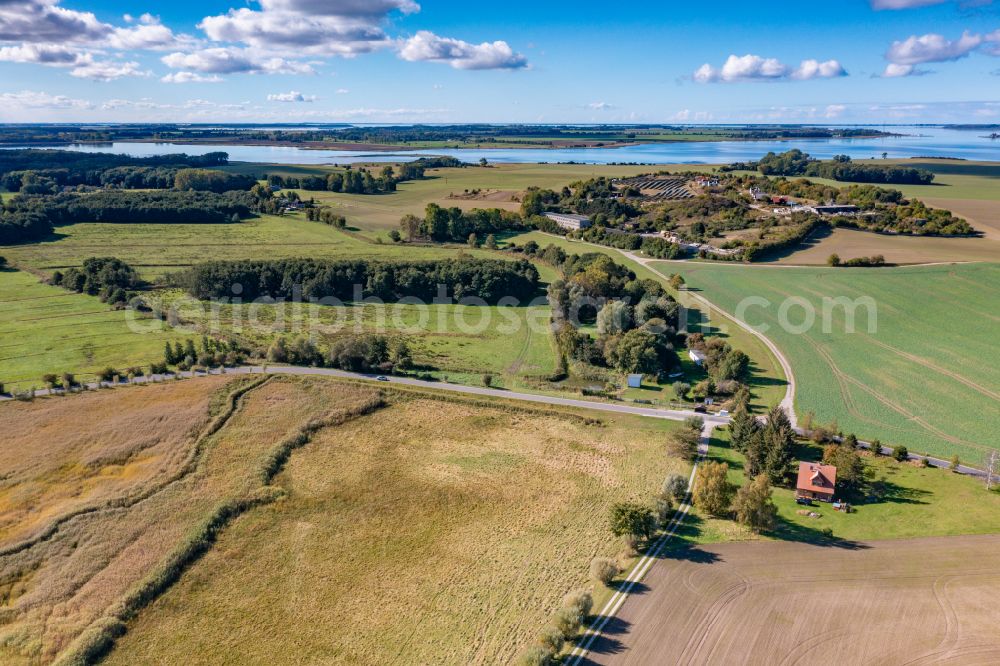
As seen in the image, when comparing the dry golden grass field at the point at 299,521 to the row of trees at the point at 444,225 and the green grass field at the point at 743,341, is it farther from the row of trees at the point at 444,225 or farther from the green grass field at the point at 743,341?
the row of trees at the point at 444,225

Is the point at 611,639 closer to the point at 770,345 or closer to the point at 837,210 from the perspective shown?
the point at 770,345

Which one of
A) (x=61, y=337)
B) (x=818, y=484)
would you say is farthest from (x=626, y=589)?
(x=61, y=337)

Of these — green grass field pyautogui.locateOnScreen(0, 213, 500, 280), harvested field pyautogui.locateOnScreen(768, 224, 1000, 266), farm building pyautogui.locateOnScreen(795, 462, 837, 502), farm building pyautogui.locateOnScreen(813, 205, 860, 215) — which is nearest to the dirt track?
farm building pyautogui.locateOnScreen(795, 462, 837, 502)

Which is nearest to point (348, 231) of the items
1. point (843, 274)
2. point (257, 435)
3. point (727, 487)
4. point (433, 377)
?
point (433, 377)

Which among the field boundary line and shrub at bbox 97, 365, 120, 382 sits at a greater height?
shrub at bbox 97, 365, 120, 382

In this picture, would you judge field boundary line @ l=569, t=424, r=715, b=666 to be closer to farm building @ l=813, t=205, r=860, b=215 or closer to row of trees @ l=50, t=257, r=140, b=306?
row of trees @ l=50, t=257, r=140, b=306

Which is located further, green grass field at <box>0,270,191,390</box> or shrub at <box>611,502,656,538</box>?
green grass field at <box>0,270,191,390</box>
